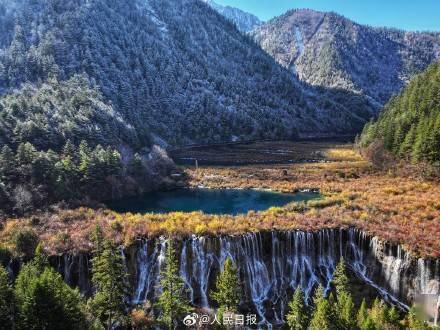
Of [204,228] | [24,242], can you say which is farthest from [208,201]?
[24,242]

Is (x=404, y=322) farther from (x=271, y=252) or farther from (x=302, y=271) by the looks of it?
(x=271, y=252)

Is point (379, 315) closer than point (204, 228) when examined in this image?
Yes

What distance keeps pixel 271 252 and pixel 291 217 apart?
9.45 meters

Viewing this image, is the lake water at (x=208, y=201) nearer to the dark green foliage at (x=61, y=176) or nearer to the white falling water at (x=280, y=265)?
the dark green foliage at (x=61, y=176)

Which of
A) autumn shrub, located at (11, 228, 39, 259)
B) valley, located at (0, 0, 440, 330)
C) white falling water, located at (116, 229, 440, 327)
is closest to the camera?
valley, located at (0, 0, 440, 330)

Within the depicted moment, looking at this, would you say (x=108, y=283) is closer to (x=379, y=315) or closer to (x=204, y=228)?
(x=204, y=228)

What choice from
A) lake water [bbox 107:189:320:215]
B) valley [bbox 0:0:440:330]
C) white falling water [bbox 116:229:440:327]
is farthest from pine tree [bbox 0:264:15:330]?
lake water [bbox 107:189:320:215]

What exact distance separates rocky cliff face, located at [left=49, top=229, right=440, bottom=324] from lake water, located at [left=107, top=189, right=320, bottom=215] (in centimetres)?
2009

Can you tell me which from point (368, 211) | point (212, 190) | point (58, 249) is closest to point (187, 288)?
point (58, 249)

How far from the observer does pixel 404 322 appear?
1676 inches

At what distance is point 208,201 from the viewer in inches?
3260

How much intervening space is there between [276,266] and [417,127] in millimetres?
67223

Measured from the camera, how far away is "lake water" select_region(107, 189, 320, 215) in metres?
75.2

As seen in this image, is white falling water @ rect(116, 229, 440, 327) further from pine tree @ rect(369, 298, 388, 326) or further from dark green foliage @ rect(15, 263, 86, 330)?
dark green foliage @ rect(15, 263, 86, 330)
